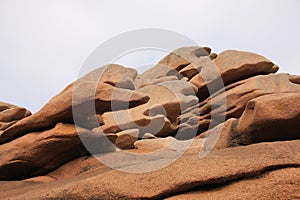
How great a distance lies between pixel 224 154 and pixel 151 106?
55.0 ft

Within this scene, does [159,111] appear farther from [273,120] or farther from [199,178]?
[199,178]

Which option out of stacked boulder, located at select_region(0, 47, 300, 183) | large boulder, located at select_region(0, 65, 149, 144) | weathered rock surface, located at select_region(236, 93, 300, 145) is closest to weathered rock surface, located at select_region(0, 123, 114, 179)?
stacked boulder, located at select_region(0, 47, 300, 183)

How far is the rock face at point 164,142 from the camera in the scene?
7328 millimetres

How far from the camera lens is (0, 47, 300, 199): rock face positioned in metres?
7.33

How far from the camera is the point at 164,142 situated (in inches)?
615

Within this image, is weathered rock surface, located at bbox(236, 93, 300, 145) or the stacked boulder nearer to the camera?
weathered rock surface, located at bbox(236, 93, 300, 145)

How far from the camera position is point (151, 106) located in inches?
990

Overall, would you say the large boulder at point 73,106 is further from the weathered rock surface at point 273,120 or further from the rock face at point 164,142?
Answer: the weathered rock surface at point 273,120

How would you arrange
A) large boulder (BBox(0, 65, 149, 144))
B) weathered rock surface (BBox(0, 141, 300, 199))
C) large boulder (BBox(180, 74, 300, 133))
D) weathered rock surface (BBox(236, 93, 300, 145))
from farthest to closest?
large boulder (BBox(180, 74, 300, 133)) → large boulder (BBox(0, 65, 149, 144)) → weathered rock surface (BBox(236, 93, 300, 145)) → weathered rock surface (BBox(0, 141, 300, 199))

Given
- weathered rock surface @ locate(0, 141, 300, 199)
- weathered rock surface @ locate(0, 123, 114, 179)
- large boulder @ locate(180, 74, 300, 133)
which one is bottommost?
large boulder @ locate(180, 74, 300, 133)

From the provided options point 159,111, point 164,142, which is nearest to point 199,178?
point 164,142

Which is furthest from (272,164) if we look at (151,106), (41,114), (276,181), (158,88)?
(158,88)

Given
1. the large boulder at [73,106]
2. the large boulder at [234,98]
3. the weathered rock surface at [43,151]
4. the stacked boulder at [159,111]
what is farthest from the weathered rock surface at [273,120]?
the large boulder at [234,98]

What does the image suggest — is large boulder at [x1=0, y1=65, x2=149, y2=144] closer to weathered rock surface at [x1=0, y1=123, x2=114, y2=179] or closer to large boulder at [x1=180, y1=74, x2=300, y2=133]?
weathered rock surface at [x1=0, y1=123, x2=114, y2=179]
